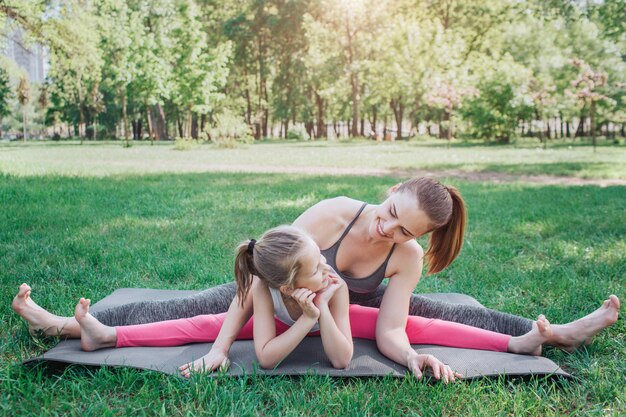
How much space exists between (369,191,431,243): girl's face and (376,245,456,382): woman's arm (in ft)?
0.71

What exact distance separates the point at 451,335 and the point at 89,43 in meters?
12.5

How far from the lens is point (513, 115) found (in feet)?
75.3

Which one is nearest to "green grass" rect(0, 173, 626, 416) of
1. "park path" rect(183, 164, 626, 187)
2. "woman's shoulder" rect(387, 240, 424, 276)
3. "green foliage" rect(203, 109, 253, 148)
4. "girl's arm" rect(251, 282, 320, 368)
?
"girl's arm" rect(251, 282, 320, 368)

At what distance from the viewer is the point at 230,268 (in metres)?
4.27

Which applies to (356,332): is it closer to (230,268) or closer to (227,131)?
(230,268)

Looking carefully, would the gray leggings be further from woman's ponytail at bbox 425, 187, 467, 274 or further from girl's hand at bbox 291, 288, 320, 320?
girl's hand at bbox 291, 288, 320, 320

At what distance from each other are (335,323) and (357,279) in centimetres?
45

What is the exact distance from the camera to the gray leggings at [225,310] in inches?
113

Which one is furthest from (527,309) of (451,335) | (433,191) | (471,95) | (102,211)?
(471,95)

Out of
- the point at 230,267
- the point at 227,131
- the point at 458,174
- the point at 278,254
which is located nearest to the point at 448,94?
the point at 227,131

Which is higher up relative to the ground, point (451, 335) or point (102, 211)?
point (102, 211)

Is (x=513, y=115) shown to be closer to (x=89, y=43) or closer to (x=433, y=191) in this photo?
(x=89, y=43)

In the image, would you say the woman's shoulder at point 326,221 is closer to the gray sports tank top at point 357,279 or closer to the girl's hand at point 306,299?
the gray sports tank top at point 357,279

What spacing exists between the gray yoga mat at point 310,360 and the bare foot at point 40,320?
0.06 metres
